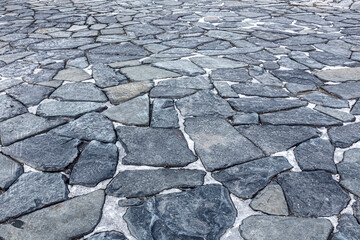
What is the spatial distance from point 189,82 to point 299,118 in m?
1.10

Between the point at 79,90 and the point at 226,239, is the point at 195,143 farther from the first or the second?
the point at 79,90

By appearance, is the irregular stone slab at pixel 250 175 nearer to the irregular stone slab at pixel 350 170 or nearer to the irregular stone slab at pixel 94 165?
the irregular stone slab at pixel 350 170

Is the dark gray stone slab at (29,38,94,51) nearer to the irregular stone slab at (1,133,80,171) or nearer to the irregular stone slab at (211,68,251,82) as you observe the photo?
the irregular stone slab at (211,68,251,82)

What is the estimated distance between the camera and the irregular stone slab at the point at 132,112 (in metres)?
2.36

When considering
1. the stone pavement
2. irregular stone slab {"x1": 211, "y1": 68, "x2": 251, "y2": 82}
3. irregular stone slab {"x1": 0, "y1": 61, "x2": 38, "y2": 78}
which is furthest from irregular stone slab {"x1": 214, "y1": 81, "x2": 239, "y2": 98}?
irregular stone slab {"x1": 0, "y1": 61, "x2": 38, "y2": 78}

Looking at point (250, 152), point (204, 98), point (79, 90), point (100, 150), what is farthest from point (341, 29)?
point (100, 150)

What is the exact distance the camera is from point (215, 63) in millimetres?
3494

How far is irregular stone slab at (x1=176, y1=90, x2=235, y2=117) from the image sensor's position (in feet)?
8.13

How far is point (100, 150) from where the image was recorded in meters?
2.03

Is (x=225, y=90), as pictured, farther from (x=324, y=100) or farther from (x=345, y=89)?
(x=345, y=89)

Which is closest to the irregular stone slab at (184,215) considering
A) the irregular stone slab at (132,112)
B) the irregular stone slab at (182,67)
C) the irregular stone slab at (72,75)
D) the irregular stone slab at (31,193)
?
the irregular stone slab at (31,193)

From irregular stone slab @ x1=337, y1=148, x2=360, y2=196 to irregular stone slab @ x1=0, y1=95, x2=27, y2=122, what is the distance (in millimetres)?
2393

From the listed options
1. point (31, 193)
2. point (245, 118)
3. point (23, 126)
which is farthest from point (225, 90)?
point (31, 193)

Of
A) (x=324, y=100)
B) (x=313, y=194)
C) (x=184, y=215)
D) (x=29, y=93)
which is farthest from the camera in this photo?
(x=29, y=93)
